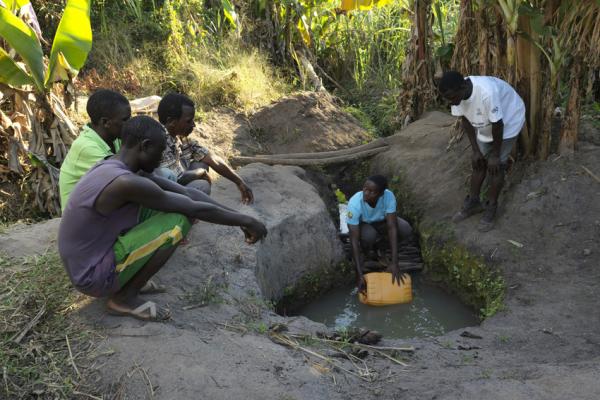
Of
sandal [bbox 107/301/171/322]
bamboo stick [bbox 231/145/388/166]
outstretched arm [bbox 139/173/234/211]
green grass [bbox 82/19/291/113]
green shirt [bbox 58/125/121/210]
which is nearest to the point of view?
sandal [bbox 107/301/171/322]

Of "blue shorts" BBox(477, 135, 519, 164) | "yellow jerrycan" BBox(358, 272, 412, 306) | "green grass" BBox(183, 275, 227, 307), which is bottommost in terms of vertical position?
"yellow jerrycan" BBox(358, 272, 412, 306)

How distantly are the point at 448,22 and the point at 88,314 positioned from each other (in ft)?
28.0

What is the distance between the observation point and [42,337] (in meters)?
3.19

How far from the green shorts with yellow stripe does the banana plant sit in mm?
2932

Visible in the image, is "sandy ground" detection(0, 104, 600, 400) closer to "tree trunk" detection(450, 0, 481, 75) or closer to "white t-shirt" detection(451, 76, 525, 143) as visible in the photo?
"white t-shirt" detection(451, 76, 525, 143)

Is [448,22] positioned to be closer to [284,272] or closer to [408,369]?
[284,272]

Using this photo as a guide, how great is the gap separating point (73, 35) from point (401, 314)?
3.90 metres

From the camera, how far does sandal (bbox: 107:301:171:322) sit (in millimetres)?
3355

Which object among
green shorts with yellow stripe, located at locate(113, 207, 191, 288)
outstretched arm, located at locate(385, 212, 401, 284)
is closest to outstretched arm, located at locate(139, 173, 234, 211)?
green shorts with yellow stripe, located at locate(113, 207, 191, 288)

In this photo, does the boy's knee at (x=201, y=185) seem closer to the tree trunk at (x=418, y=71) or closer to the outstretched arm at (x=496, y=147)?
the outstretched arm at (x=496, y=147)

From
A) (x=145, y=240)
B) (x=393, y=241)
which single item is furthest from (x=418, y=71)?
(x=145, y=240)

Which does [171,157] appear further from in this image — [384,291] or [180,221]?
[384,291]

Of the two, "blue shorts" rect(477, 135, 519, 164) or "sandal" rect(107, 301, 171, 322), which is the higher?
"sandal" rect(107, 301, 171, 322)

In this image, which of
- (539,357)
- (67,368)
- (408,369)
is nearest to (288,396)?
(408,369)
